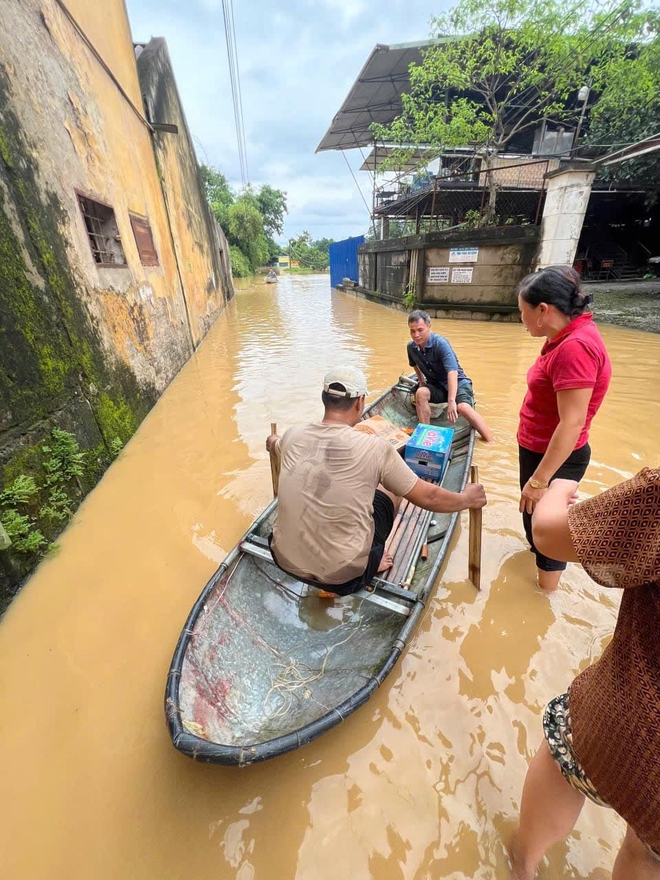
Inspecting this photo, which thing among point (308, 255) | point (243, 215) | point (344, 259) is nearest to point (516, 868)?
point (344, 259)

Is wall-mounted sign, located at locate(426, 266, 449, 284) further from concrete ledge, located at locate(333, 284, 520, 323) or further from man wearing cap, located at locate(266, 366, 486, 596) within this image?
man wearing cap, located at locate(266, 366, 486, 596)

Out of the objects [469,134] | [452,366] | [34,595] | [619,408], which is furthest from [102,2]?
[469,134]

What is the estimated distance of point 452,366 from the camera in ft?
14.7

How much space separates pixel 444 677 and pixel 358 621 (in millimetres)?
579

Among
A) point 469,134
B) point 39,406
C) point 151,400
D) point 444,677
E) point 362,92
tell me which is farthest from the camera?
point 362,92

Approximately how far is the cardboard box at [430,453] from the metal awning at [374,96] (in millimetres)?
17843

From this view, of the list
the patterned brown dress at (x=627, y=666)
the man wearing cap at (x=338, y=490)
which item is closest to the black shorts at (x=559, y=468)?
the man wearing cap at (x=338, y=490)

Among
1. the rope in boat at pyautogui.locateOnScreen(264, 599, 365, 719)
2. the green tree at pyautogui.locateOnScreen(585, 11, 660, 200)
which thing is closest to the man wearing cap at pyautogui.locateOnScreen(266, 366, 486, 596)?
the rope in boat at pyautogui.locateOnScreen(264, 599, 365, 719)

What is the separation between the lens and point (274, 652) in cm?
219

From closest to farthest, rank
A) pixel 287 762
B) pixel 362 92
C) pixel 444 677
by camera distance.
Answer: pixel 287 762, pixel 444 677, pixel 362 92

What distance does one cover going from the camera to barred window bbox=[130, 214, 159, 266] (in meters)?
6.30

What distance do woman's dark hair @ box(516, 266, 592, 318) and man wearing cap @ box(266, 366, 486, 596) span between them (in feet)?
3.27

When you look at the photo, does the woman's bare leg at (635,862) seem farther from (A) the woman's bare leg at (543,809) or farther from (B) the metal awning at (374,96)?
(B) the metal awning at (374,96)

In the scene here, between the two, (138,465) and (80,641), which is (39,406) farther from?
(80,641)
